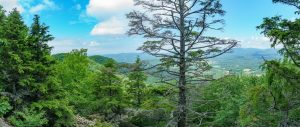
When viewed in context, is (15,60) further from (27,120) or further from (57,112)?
(57,112)

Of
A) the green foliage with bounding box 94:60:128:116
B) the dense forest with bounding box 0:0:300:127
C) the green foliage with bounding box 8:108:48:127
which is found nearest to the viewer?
the dense forest with bounding box 0:0:300:127

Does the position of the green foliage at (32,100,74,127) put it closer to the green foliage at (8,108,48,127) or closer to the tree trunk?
the green foliage at (8,108,48,127)

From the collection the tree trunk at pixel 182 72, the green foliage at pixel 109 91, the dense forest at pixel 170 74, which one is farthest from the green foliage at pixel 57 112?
the green foliage at pixel 109 91

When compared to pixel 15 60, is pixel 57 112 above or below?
below

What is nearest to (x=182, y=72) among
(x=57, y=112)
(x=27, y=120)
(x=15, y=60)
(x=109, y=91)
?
(x=27, y=120)

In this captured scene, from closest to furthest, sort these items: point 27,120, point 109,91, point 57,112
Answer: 1. point 27,120
2. point 57,112
3. point 109,91

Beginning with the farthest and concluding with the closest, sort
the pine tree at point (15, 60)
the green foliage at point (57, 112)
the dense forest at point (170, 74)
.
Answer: the green foliage at point (57, 112)
the pine tree at point (15, 60)
the dense forest at point (170, 74)

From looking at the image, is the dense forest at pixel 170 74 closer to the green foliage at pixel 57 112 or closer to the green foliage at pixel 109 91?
the green foliage at pixel 57 112

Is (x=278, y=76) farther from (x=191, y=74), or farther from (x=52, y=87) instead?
(x=52, y=87)

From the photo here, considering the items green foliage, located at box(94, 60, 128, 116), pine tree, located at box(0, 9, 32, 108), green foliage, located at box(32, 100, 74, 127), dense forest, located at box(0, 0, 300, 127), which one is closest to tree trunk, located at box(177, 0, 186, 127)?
dense forest, located at box(0, 0, 300, 127)

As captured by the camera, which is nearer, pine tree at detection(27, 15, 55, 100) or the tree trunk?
the tree trunk

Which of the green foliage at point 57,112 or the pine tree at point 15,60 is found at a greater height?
the pine tree at point 15,60

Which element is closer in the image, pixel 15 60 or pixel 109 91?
pixel 15 60

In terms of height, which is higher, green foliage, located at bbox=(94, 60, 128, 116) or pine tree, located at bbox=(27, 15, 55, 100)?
pine tree, located at bbox=(27, 15, 55, 100)
